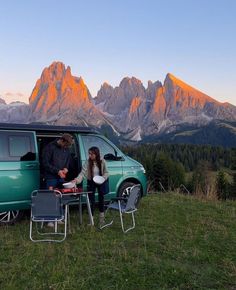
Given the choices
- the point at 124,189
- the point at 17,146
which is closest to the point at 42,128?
the point at 17,146

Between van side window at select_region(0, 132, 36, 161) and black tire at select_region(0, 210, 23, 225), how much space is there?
128 centimetres

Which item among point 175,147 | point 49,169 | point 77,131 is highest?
point 77,131

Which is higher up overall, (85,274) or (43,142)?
(43,142)

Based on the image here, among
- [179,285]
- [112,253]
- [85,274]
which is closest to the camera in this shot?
[179,285]

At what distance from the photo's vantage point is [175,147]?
135 m

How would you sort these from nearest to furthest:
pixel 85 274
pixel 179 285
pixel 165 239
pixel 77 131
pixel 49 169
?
pixel 179 285 < pixel 85 274 < pixel 165 239 < pixel 49 169 < pixel 77 131

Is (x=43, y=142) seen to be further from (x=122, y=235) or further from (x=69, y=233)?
(x=122, y=235)

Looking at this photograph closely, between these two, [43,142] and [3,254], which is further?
[43,142]

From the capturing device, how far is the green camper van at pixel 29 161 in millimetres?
7887

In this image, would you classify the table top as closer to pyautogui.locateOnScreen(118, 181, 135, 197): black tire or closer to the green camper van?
the green camper van

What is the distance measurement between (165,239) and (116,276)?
2240 millimetres

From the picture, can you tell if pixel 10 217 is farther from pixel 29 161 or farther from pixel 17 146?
pixel 17 146

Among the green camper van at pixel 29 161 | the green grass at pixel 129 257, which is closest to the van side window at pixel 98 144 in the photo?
the green camper van at pixel 29 161

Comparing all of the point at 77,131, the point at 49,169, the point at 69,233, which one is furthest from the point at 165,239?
the point at 77,131
